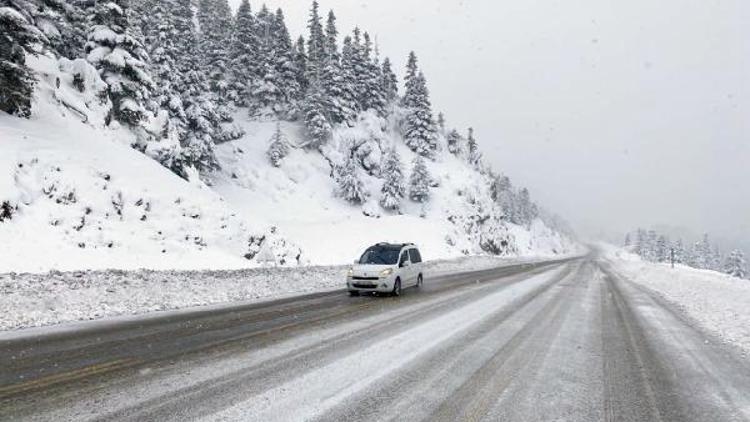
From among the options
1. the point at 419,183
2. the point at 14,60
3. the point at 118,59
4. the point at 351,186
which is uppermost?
the point at 118,59

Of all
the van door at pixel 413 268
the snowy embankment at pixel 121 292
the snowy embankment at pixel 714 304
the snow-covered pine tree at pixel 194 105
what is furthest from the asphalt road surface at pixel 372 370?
the snow-covered pine tree at pixel 194 105

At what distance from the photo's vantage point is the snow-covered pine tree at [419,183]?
6375 cm

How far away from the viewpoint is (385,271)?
57.6 ft

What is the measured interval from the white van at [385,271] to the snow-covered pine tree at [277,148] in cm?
4115

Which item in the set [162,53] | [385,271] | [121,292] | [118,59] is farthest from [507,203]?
[121,292]

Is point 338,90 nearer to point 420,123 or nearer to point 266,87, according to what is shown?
point 266,87

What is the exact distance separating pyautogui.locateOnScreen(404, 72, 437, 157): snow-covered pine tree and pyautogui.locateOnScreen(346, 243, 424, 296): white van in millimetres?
57659

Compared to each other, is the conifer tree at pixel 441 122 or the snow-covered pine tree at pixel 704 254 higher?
the conifer tree at pixel 441 122

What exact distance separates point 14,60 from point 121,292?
13391 mm

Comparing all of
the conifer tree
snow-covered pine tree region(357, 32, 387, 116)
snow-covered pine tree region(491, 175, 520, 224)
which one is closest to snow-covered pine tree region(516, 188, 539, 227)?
snow-covered pine tree region(491, 175, 520, 224)

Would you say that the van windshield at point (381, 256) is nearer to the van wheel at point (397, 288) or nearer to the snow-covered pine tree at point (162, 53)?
the van wheel at point (397, 288)

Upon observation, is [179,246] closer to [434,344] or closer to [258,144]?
[434,344]

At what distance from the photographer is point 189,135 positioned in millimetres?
42719

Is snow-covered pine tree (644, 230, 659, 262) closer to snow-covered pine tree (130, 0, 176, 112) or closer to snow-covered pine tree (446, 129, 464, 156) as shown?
snow-covered pine tree (446, 129, 464, 156)
